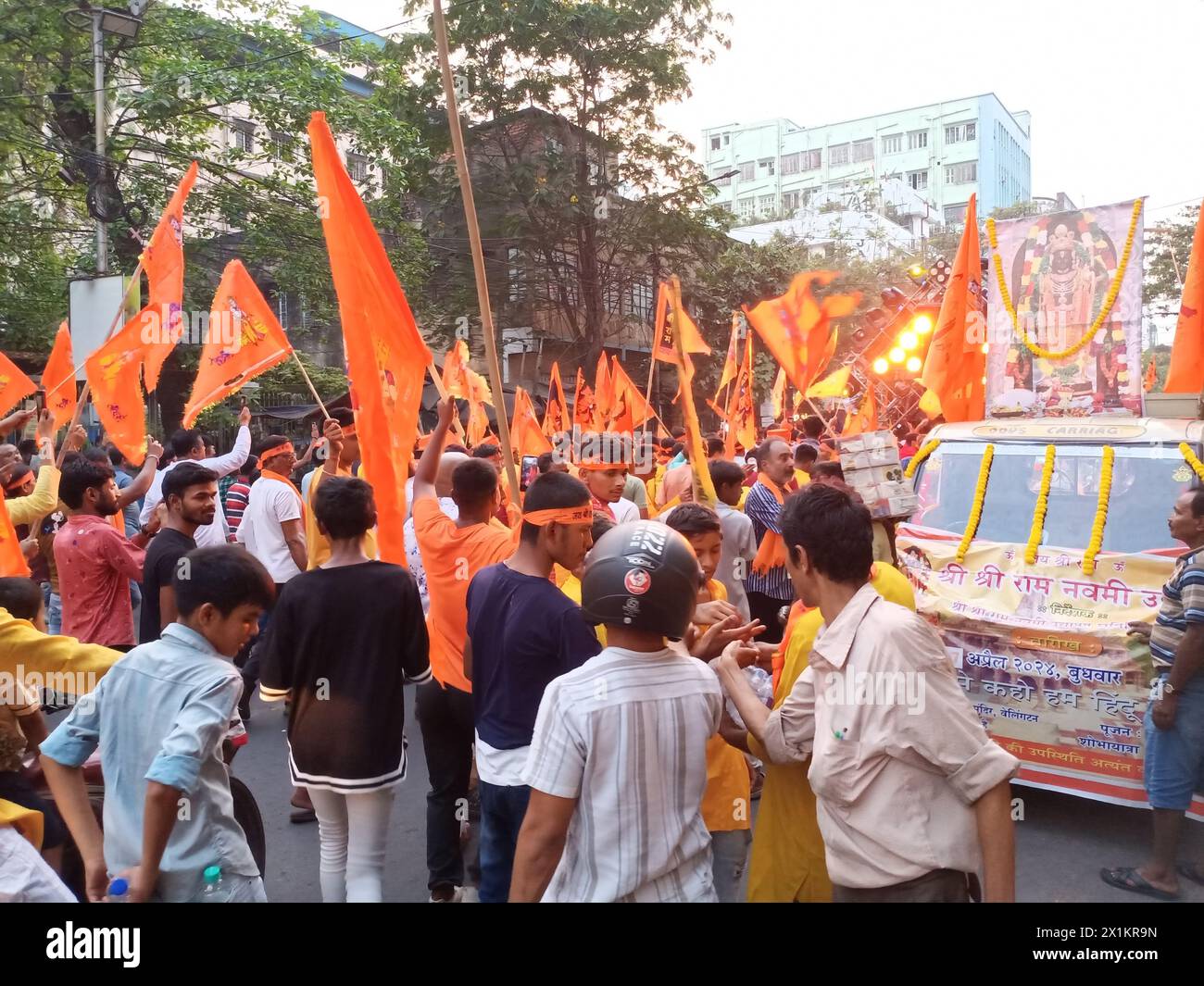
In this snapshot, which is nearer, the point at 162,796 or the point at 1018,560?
the point at 162,796

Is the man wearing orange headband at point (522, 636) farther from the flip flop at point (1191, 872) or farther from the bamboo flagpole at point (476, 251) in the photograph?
the flip flop at point (1191, 872)

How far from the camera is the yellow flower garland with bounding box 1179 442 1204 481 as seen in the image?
188 inches

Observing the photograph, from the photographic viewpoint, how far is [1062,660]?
14.9 ft

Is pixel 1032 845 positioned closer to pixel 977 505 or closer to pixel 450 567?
pixel 977 505

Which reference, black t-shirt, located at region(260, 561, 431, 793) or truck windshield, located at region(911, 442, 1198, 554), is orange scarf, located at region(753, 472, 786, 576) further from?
black t-shirt, located at region(260, 561, 431, 793)

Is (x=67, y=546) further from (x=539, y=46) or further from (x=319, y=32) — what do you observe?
(x=539, y=46)

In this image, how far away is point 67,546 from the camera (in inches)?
196

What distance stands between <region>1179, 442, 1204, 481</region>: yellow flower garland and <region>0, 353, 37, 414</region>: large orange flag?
6.91 metres

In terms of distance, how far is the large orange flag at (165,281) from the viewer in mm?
6449

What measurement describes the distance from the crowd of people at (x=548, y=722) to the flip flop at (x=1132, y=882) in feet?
7.15

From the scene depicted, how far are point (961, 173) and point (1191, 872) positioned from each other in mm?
64744

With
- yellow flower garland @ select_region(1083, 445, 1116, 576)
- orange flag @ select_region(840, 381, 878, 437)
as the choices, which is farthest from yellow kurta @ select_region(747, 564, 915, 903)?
orange flag @ select_region(840, 381, 878, 437)

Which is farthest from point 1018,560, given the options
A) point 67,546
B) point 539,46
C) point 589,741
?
point 539,46
